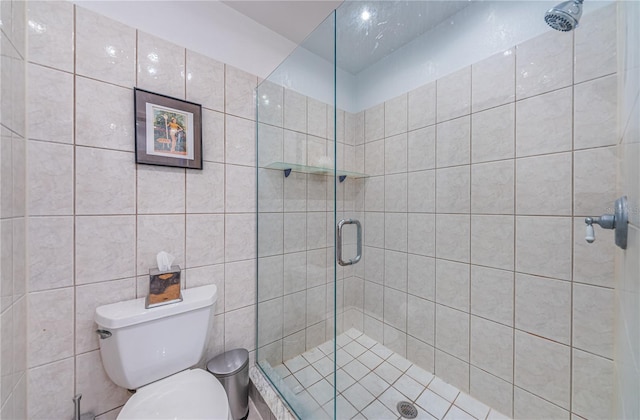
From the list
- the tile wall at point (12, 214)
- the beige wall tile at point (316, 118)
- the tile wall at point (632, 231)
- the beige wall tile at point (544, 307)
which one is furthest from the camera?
the beige wall tile at point (316, 118)

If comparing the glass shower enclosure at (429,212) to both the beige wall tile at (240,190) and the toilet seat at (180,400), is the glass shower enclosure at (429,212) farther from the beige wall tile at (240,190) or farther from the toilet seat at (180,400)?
the toilet seat at (180,400)

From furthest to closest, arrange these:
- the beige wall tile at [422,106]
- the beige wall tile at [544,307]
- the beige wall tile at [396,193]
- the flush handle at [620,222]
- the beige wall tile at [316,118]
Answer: the beige wall tile at [396,193] → the beige wall tile at [422,106] → the beige wall tile at [316,118] → the beige wall tile at [544,307] → the flush handle at [620,222]

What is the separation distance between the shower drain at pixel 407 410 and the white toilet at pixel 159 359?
926 mm

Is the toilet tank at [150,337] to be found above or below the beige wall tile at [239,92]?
below

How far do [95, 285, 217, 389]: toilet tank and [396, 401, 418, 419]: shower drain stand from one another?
1.09 meters

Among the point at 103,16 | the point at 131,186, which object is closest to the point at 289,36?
the point at 103,16

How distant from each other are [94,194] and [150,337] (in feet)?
2.13

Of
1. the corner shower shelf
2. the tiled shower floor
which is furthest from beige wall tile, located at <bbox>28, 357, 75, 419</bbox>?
the corner shower shelf

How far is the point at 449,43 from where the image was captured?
1.38m

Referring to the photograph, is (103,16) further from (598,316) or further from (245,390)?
(598,316)

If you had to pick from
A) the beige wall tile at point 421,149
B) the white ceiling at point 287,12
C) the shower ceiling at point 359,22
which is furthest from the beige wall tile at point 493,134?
the white ceiling at point 287,12

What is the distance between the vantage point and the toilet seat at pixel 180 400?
2.64ft

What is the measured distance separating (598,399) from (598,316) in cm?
34

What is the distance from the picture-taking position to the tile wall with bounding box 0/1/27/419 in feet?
2.23
